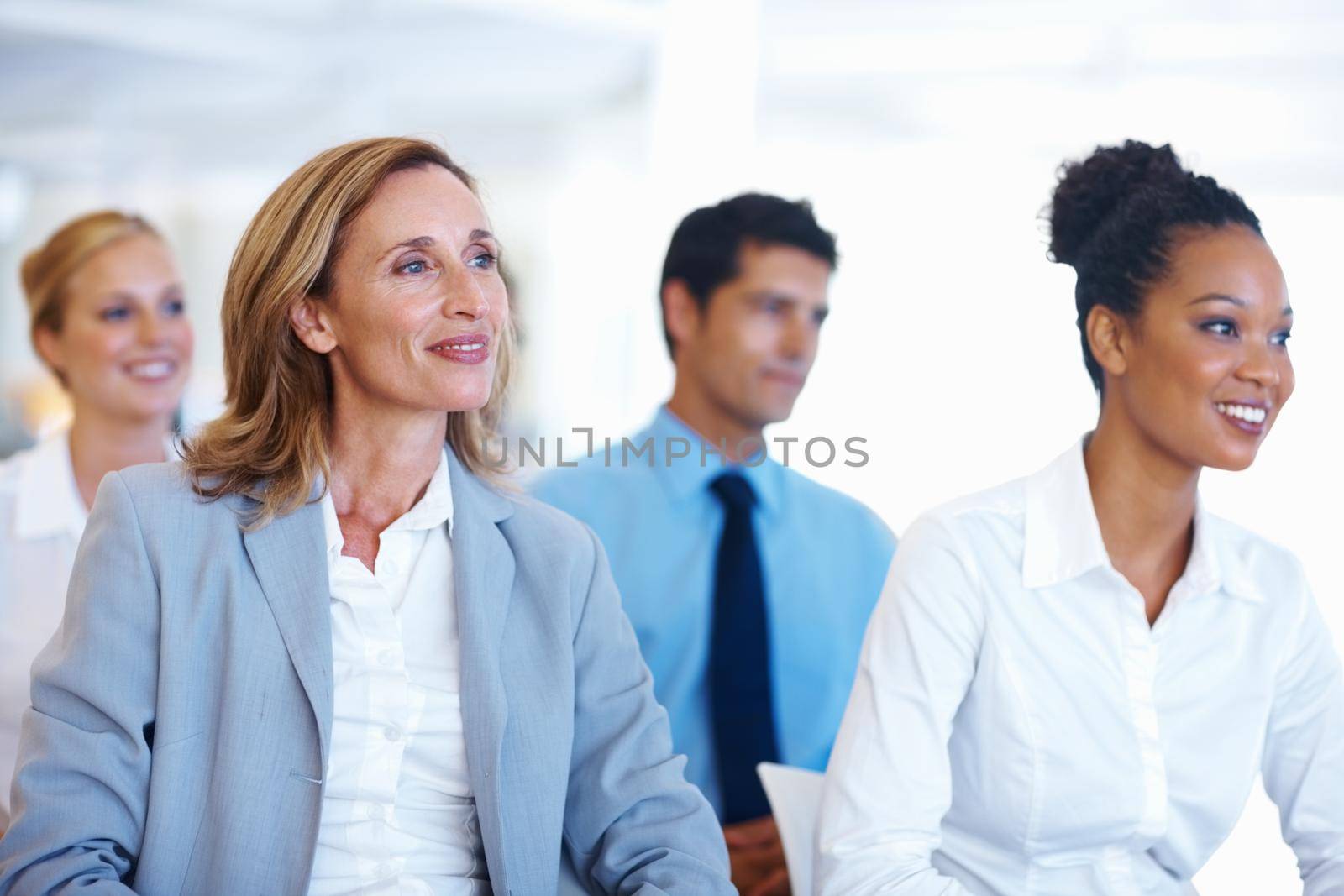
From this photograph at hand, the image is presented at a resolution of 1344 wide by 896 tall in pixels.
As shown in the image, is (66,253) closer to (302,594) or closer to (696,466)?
(696,466)

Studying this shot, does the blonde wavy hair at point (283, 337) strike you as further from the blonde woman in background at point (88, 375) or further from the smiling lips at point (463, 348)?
the blonde woman in background at point (88, 375)

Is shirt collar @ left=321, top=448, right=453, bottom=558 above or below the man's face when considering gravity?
below

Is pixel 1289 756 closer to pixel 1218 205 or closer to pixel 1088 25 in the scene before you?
pixel 1218 205

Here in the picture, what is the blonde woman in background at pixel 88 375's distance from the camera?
2.51 meters

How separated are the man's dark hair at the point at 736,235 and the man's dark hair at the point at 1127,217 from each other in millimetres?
905

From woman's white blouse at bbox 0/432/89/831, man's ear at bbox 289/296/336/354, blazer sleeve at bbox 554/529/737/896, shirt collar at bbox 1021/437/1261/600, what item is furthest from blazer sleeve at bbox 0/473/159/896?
shirt collar at bbox 1021/437/1261/600

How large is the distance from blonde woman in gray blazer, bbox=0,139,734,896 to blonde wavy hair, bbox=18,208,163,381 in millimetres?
1271

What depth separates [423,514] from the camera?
65.9 inches

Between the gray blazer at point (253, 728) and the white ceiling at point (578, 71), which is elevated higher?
the white ceiling at point (578, 71)

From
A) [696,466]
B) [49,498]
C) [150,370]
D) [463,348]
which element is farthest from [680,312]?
[49,498]

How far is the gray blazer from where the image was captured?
1.43 m

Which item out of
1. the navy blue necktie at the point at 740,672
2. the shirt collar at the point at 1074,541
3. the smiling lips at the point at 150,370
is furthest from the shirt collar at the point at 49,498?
the shirt collar at the point at 1074,541

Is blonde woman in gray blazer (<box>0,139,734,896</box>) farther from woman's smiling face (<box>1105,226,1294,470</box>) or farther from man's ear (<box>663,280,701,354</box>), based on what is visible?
man's ear (<box>663,280,701,354</box>)

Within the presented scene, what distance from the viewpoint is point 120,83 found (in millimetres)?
5281
